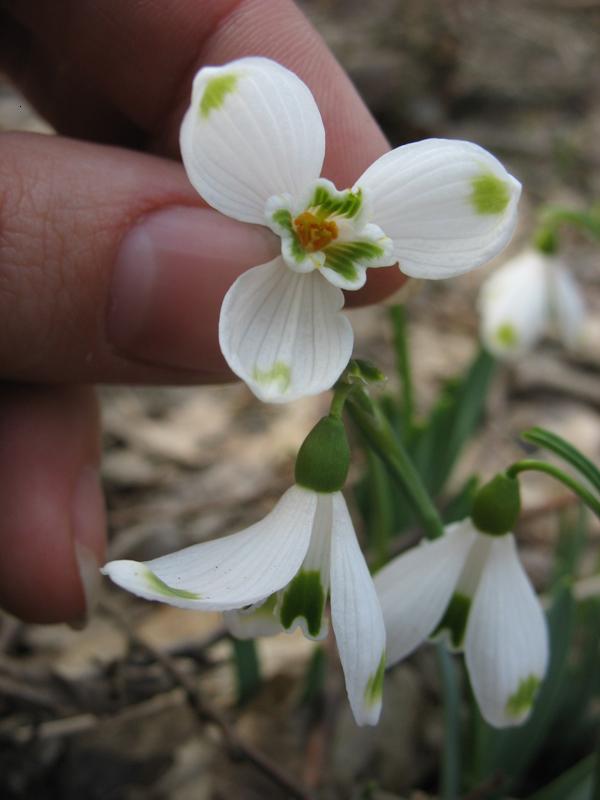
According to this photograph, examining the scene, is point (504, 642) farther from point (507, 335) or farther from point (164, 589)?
point (507, 335)

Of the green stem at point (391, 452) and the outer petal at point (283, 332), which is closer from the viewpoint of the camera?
the outer petal at point (283, 332)

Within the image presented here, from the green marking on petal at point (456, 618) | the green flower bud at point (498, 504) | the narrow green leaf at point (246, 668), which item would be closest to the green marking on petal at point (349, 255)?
the green flower bud at point (498, 504)

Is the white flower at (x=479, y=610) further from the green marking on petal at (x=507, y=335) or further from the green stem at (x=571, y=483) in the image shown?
the green marking on petal at (x=507, y=335)

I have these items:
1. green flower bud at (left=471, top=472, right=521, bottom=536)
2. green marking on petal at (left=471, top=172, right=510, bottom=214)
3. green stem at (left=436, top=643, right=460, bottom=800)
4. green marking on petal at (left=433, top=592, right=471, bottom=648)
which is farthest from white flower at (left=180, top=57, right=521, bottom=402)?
green stem at (left=436, top=643, right=460, bottom=800)

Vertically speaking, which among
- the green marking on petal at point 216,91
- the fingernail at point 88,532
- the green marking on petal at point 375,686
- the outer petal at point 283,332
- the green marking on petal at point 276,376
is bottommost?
the fingernail at point 88,532

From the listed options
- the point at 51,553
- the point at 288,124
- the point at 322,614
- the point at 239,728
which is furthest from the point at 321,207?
the point at 239,728

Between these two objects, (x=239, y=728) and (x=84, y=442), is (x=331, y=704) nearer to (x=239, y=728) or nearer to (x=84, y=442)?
(x=239, y=728)

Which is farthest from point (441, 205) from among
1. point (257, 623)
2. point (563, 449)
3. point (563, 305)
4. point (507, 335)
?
point (563, 305)
